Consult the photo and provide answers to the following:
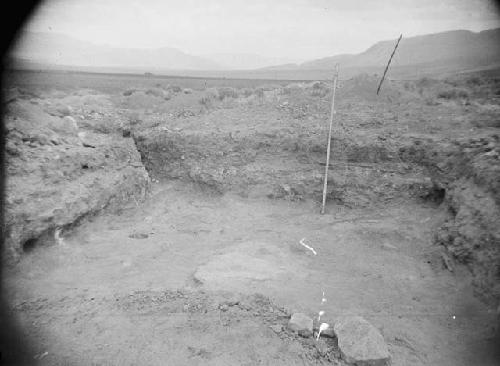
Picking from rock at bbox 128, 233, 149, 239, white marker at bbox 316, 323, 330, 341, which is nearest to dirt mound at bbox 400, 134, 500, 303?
white marker at bbox 316, 323, 330, 341

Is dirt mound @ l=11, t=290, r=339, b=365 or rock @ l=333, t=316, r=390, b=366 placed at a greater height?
rock @ l=333, t=316, r=390, b=366

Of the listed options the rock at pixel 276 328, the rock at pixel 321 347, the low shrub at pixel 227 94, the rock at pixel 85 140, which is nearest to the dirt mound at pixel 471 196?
the rock at pixel 321 347

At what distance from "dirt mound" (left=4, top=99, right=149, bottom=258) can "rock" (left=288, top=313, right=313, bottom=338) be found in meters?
4.69

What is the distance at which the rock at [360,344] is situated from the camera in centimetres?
406

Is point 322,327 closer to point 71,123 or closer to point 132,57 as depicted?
point 71,123

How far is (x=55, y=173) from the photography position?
6961 mm

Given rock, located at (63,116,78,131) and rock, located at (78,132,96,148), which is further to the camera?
rock, located at (63,116,78,131)

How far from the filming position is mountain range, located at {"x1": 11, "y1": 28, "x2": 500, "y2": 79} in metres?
49.7

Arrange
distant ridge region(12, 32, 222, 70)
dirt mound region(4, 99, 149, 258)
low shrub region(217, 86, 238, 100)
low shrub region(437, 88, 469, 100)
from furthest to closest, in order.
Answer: distant ridge region(12, 32, 222, 70) → low shrub region(217, 86, 238, 100) → low shrub region(437, 88, 469, 100) → dirt mound region(4, 99, 149, 258)

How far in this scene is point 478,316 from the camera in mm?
5047

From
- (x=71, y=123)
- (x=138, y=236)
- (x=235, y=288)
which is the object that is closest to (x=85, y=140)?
(x=71, y=123)

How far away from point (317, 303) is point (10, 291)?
15.4 feet

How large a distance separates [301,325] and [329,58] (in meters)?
112

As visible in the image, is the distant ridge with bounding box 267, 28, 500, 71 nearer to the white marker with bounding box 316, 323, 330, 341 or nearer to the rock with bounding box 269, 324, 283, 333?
the white marker with bounding box 316, 323, 330, 341
